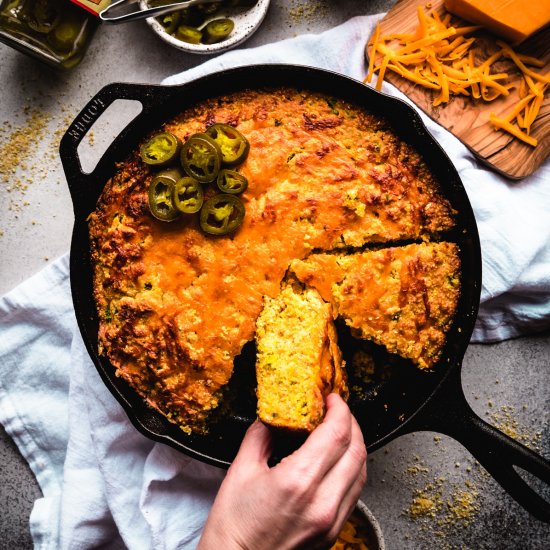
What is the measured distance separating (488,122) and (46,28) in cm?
246

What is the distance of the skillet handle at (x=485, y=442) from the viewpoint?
107 inches

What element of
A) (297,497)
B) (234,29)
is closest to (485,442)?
(297,497)

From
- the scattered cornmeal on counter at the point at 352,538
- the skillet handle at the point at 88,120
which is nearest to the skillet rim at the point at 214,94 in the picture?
the skillet handle at the point at 88,120

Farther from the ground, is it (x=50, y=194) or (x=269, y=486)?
(x=50, y=194)

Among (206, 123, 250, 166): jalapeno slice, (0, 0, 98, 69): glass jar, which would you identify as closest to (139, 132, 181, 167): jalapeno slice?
(206, 123, 250, 166): jalapeno slice

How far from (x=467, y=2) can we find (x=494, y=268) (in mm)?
1371

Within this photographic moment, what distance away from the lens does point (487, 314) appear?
3.39 metres

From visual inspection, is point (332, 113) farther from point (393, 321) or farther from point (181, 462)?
point (181, 462)

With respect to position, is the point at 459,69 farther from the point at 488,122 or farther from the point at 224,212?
the point at 224,212

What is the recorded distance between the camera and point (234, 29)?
3.35 metres

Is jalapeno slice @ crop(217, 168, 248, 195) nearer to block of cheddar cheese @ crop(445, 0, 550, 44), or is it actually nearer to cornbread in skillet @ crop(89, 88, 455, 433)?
cornbread in skillet @ crop(89, 88, 455, 433)

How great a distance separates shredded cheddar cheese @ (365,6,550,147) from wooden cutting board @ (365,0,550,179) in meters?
0.03

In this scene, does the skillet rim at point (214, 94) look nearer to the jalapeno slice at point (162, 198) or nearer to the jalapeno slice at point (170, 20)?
the jalapeno slice at point (162, 198)

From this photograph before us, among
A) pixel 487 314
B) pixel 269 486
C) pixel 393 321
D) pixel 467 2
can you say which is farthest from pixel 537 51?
pixel 269 486
